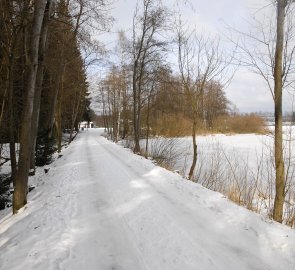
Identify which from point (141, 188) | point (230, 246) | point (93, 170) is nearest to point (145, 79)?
point (93, 170)

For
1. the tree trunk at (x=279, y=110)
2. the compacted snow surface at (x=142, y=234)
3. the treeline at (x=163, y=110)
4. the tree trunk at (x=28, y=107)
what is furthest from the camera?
the treeline at (x=163, y=110)

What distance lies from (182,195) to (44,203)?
3.23 m

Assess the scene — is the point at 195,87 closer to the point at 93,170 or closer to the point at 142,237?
the point at 93,170

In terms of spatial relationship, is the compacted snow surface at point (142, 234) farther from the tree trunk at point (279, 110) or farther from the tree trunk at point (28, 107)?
the tree trunk at point (279, 110)

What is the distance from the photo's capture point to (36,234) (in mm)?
5348

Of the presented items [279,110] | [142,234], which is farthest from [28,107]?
[279,110]

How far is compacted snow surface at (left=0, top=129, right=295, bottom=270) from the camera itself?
4188mm

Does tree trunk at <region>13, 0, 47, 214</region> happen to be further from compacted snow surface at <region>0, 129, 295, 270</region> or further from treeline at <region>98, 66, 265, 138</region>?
treeline at <region>98, 66, 265, 138</region>

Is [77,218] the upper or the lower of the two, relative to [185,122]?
lower

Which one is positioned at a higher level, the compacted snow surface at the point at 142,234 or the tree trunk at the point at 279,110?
the tree trunk at the point at 279,110

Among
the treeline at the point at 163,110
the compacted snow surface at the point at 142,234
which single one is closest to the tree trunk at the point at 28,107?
the compacted snow surface at the point at 142,234

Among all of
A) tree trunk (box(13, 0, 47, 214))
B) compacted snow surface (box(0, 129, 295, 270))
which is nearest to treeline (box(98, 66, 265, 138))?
tree trunk (box(13, 0, 47, 214))

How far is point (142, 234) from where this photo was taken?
199 inches

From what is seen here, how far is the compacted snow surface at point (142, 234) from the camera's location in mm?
4188
